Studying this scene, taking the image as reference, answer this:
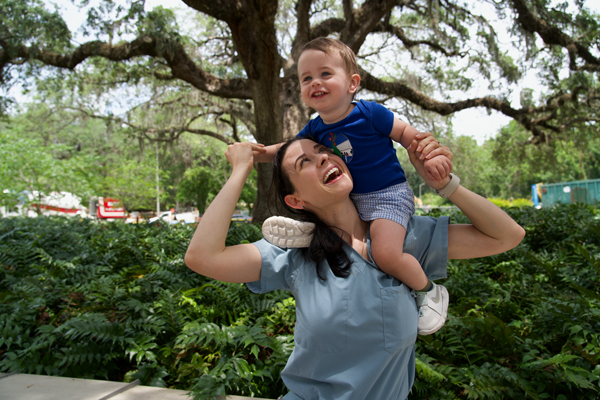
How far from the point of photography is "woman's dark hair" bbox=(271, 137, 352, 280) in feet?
4.47

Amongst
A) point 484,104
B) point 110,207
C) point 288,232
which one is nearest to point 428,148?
point 288,232

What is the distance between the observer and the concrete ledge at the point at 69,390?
2170 mm

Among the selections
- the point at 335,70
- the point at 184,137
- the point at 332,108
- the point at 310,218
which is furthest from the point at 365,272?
the point at 184,137

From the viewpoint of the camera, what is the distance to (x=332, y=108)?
59.6 inches

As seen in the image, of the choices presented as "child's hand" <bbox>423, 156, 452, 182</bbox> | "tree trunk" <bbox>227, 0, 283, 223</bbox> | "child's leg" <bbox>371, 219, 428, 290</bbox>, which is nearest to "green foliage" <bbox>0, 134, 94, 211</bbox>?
"tree trunk" <bbox>227, 0, 283, 223</bbox>

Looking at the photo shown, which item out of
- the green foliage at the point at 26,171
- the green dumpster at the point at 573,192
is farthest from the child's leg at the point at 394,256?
the green dumpster at the point at 573,192

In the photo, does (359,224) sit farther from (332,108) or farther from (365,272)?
(332,108)

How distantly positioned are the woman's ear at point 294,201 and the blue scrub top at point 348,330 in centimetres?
20

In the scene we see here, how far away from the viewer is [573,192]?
19.9m

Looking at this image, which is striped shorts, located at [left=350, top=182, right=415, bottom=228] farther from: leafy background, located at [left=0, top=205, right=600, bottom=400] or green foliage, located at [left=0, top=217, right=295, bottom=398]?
green foliage, located at [left=0, top=217, right=295, bottom=398]

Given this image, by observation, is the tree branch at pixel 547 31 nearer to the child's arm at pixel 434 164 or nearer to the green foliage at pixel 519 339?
the green foliage at pixel 519 339

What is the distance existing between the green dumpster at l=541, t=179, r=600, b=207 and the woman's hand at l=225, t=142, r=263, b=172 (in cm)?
1942

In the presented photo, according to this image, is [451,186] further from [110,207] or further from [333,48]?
[110,207]

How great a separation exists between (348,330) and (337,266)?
212mm
